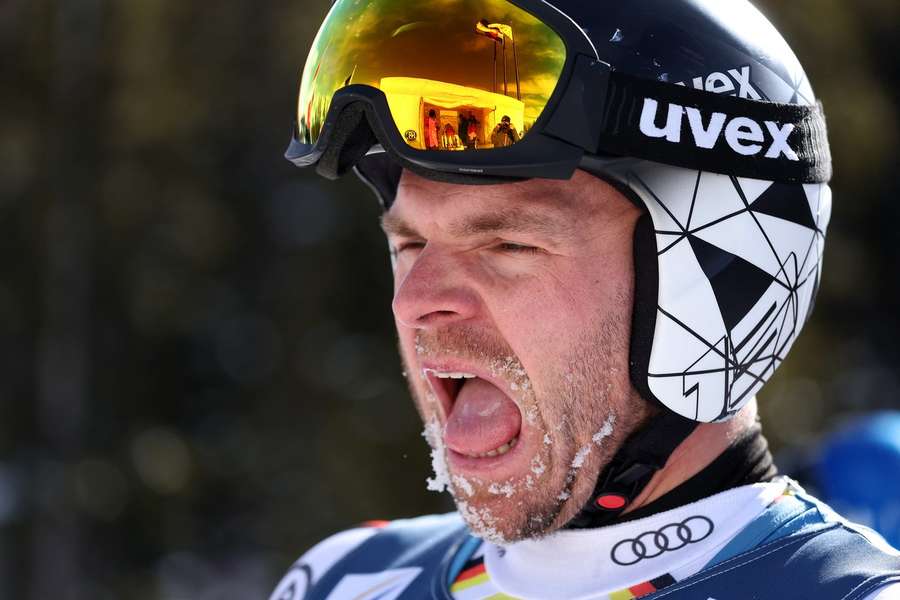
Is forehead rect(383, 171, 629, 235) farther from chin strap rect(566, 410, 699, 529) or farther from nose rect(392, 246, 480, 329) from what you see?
chin strap rect(566, 410, 699, 529)

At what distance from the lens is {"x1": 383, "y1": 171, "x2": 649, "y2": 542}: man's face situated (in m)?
2.06

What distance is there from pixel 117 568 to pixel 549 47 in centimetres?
847

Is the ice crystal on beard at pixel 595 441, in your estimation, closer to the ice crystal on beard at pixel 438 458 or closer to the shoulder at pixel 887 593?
the ice crystal on beard at pixel 438 458

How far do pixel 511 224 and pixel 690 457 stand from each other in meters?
0.53

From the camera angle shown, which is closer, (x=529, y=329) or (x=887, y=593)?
(x=887, y=593)

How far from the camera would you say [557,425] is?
6.82ft

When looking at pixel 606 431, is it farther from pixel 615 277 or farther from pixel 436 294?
pixel 436 294

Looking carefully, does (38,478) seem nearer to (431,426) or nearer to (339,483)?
(339,483)

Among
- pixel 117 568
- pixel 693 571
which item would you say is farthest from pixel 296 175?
pixel 693 571

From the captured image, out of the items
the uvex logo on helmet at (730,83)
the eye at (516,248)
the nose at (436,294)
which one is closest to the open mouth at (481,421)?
the nose at (436,294)

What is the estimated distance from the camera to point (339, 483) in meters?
8.79

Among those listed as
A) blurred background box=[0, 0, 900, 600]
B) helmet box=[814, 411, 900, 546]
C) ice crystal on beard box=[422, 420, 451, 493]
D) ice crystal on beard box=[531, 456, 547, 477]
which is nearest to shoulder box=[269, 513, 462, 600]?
ice crystal on beard box=[422, 420, 451, 493]

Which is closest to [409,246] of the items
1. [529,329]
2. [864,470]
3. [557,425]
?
[529,329]

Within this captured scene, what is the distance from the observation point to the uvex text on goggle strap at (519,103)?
198 centimetres
